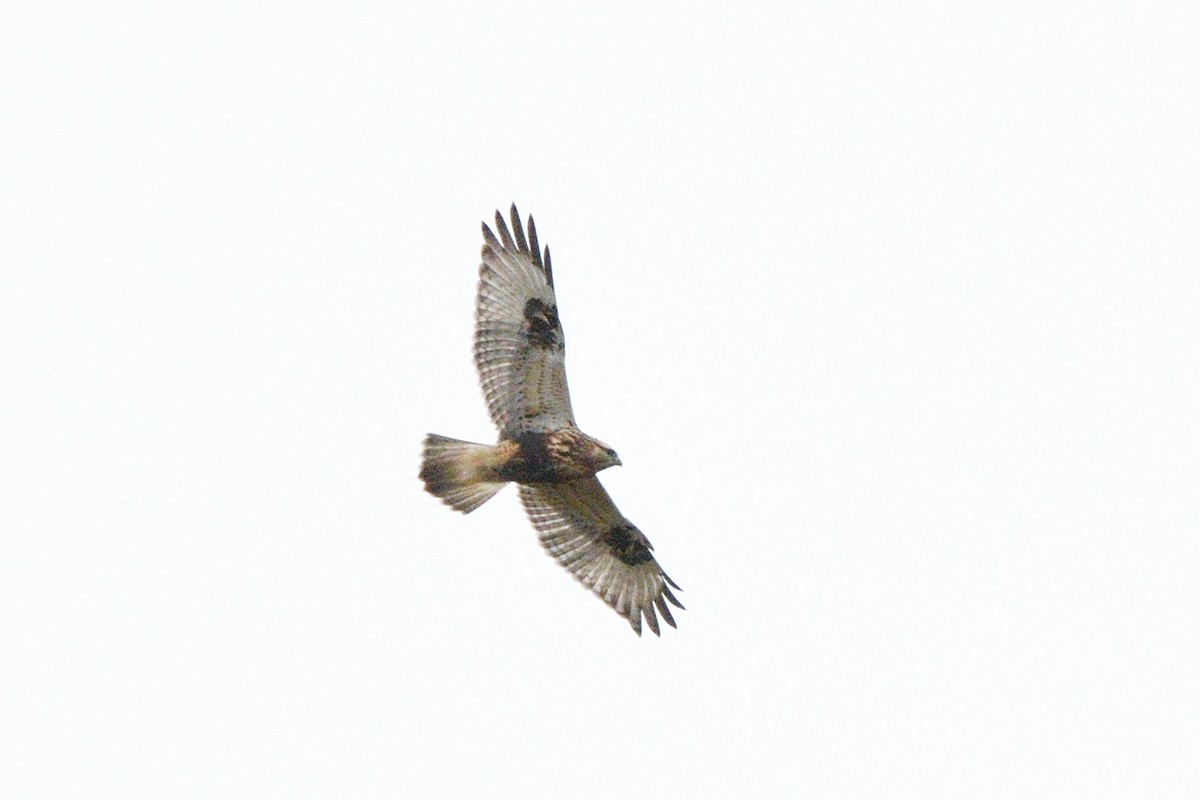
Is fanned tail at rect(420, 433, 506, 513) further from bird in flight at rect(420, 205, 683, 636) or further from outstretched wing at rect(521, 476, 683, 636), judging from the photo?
outstretched wing at rect(521, 476, 683, 636)

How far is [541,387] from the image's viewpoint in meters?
13.2

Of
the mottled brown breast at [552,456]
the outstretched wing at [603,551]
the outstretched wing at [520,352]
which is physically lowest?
the outstretched wing at [603,551]

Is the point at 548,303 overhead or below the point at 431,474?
overhead

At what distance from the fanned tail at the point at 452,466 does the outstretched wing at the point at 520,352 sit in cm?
24

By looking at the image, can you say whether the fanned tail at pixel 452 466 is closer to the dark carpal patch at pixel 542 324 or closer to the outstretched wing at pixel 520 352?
the outstretched wing at pixel 520 352

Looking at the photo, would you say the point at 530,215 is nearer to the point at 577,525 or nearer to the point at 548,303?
the point at 548,303

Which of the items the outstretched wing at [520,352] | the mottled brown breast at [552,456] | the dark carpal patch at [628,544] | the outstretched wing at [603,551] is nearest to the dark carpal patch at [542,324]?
the outstretched wing at [520,352]

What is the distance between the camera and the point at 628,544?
14.1 m

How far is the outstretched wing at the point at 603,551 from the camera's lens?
14.0 meters

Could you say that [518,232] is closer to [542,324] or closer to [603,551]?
[542,324]

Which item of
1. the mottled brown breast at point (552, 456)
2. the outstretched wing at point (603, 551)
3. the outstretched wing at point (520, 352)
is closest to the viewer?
the mottled brown breast at point (552, 456)

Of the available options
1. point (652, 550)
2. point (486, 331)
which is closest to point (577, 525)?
point (652, 550)

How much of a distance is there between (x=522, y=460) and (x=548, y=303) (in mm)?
1053

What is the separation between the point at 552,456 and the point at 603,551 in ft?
4.40
